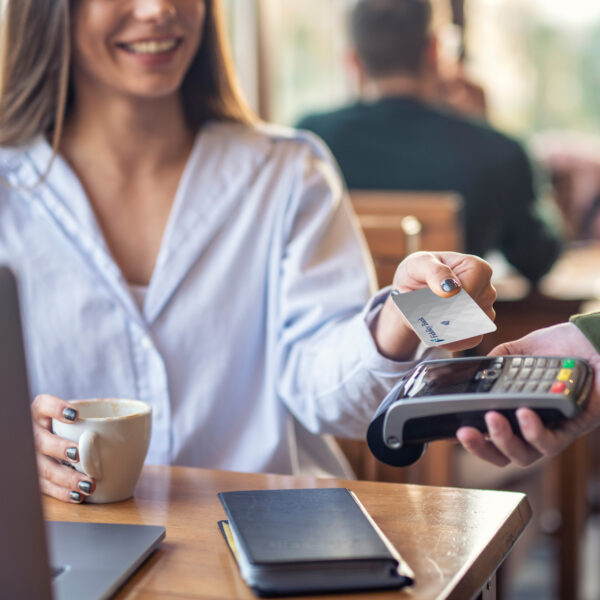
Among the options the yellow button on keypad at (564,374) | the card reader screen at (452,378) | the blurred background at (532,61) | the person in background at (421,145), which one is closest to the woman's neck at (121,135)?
the card reader screen at (452,378)

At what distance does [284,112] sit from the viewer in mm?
3219

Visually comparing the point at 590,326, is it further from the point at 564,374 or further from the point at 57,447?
the point at 57,447

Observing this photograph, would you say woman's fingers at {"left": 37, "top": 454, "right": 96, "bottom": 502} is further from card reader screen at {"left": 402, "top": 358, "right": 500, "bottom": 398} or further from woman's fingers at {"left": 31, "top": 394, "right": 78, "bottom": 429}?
card reader screen at {"left": 402, "top": 358, "right": 500, "bottom": 398}

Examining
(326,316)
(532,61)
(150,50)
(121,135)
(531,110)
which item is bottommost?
(531,110)

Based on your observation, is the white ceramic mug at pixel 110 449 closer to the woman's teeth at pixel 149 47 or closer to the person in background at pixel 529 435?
the person in background at pixel 529 435

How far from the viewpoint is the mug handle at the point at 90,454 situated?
2.55 ft

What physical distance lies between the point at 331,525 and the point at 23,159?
0.75 metres

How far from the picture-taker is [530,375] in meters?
0.71

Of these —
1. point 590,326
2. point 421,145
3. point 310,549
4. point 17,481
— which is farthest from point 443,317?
point 421,145

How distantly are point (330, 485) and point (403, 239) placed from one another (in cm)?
73

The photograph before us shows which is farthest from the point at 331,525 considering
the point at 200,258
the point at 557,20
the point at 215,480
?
the point at 557,20

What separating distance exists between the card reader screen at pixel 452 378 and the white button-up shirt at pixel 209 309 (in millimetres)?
325

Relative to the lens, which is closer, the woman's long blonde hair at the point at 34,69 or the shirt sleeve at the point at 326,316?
the shirt sleeve at the point at 326,316

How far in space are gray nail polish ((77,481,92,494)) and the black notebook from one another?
135 millimetres
